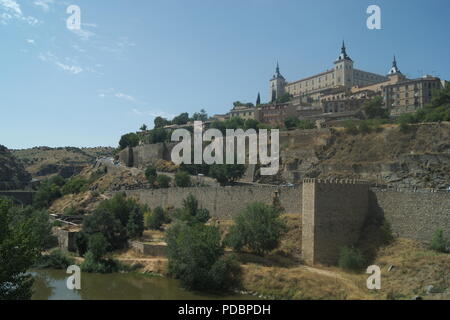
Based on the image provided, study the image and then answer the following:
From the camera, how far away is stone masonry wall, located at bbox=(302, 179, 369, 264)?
73.5 ft

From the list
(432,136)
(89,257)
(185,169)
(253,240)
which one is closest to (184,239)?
(253,240)

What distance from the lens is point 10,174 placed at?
7144 centimetres

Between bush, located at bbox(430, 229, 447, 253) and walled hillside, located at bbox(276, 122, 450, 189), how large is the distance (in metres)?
15.6

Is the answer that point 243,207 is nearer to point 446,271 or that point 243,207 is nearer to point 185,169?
point 446,271

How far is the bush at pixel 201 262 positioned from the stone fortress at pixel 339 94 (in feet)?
133

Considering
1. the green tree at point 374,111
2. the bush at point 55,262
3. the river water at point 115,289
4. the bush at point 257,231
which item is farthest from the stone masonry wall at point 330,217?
the green tree at point 374,111

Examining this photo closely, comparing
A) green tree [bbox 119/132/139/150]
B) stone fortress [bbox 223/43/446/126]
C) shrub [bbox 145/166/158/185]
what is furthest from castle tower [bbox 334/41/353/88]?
shrub [bbox 145/166/158/185]

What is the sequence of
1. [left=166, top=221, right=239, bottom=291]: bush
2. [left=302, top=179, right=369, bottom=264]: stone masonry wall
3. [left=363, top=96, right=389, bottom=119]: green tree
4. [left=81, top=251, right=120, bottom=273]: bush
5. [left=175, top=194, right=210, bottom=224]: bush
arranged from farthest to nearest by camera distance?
[left=363, top=96, right=389, bottom=119]: green tree < [left=175, top=194, right=210, bottom=224]: bush < [left=81, top=251, right=120, bottom=273]: bush < [left=302, top=179, right=369, bottom=264]: stone masonry wall < [left=166, top=221, right=239, bottom=291]: bush

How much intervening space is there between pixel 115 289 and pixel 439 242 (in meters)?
15.7

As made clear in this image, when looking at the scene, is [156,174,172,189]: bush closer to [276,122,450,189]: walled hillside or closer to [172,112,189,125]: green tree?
[276,122,450,189]: walled hillside

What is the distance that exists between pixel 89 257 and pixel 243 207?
410 inches

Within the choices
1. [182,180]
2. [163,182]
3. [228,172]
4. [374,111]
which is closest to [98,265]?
[228,172]

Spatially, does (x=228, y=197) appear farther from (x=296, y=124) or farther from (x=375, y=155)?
(x=296, y=124)

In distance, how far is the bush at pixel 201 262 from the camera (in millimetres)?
21562
